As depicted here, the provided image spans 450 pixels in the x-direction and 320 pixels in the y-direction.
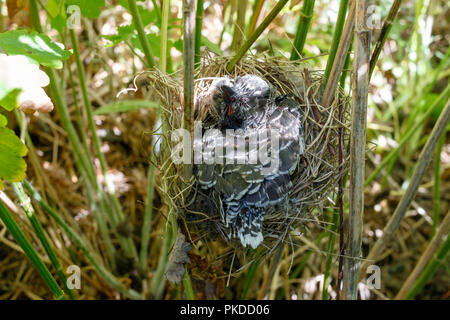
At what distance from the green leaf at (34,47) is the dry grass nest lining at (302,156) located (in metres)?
0.30

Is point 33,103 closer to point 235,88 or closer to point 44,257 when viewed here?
point 235,88

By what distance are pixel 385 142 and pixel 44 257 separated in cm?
184

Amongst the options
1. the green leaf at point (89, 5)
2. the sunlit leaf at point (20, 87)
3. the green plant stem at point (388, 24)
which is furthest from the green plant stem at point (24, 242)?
the green plant stem at point (388, 24)

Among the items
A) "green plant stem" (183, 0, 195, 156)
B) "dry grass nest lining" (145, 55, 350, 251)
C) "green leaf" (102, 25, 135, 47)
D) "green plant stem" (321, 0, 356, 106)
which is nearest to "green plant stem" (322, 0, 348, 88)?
"green plant stem" (321, 0, 356, 106)

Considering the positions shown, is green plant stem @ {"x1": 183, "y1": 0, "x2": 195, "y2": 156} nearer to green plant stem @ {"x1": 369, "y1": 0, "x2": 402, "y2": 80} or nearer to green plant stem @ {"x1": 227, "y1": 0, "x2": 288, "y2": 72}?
green plant stem @ {"x1": 227, "y1": 0, "x2": 288, "y2": 72}

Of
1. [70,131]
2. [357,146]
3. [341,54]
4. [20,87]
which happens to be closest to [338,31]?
[341,54]

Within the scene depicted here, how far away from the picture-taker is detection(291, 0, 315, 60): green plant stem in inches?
43.1

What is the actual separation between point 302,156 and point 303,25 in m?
0.36

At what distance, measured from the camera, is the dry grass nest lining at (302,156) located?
1115 millimetres

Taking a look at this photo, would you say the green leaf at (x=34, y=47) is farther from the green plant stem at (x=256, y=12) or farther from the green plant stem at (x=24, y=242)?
the green plant stem at (x=256, y=12)

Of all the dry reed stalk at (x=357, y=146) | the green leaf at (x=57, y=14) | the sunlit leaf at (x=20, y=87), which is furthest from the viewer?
the green leaf at (x=57, y=14)

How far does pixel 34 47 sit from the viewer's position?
0.82 m
